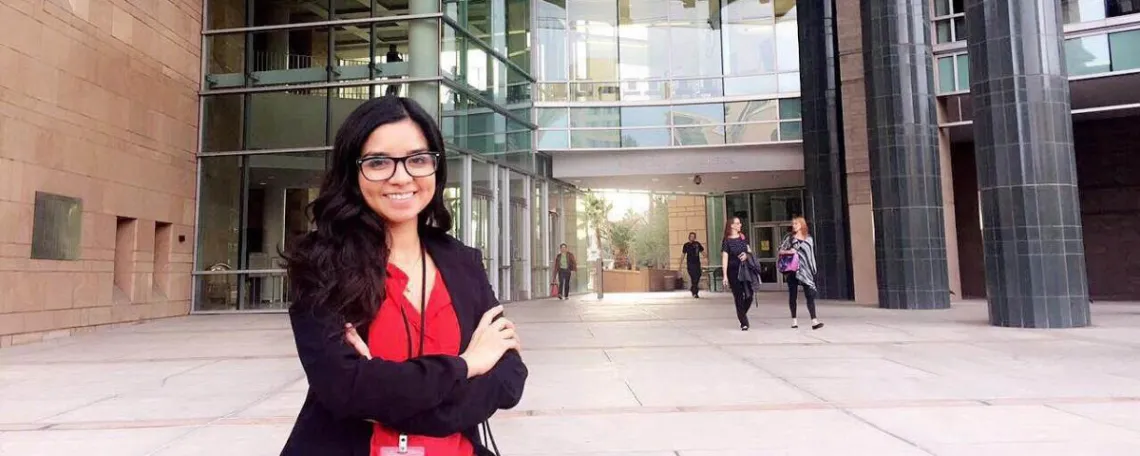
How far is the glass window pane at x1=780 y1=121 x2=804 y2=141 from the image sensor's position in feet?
61.4

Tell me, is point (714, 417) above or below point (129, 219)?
below

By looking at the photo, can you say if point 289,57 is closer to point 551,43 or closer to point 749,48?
point 551,43

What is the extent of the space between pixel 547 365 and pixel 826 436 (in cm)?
319

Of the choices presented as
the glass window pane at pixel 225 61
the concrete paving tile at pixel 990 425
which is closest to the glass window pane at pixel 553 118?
the glass window pane at pixel 225 61

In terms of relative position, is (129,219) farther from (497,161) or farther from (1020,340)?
(1020,340)

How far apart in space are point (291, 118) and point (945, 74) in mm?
15415

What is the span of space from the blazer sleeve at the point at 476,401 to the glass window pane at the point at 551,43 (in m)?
19.5

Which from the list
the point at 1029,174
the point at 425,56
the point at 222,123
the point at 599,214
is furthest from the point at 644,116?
the point at 599,214

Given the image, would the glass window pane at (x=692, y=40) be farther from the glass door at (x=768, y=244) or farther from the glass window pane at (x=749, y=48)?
the glass door at (x=768, y=244)

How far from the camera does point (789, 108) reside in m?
18.9

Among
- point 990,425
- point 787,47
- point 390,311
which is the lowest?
point 990,425

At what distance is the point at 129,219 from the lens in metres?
11.9

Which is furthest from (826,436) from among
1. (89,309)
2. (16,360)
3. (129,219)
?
(129,219)

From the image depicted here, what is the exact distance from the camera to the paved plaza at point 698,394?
11.9 ft
